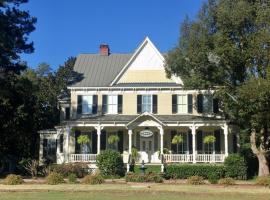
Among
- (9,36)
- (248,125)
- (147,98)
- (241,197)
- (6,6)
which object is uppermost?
(6,6)

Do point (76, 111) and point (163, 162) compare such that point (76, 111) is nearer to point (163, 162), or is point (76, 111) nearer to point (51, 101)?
point (163, 162)

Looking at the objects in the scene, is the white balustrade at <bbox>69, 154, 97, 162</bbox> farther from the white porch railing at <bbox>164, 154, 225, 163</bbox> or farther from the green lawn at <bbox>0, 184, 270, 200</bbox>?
the green lawn at <bbox>0, 184, 270, 200</bbox>

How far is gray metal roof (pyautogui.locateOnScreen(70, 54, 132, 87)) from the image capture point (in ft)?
140

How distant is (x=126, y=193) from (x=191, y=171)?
12.0 metres

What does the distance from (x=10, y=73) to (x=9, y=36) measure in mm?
2896

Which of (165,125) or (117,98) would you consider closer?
(165,125)

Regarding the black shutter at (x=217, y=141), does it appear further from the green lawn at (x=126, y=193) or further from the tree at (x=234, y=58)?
the green lawn at (x=126, y=193)

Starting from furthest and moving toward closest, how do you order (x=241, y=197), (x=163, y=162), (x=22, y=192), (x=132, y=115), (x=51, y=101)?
1. (x=51, y=101)
2. (x=132, y=115)
3. (x=163, y=162)
4. (x=22, y=192)
5. (x=241, y=197)

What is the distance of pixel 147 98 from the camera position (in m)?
41.3

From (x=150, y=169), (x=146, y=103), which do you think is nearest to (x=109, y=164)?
(x=150, y=169)

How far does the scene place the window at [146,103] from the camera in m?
41.3

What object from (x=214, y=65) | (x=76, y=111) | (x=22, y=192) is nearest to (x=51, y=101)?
(x=76, y=111)

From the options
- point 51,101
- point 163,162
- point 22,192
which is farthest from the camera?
point 51,101

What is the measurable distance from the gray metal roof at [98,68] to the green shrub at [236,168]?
13.0 meters
